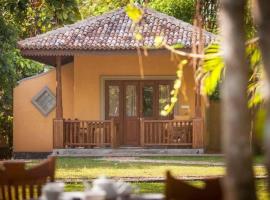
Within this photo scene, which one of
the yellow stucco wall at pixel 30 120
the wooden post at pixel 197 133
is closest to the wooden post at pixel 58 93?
the yellow stucco wall at pixel 30 120

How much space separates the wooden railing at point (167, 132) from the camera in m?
22.0

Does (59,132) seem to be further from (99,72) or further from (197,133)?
(197,133)

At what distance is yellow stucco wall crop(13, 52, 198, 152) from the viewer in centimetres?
2331

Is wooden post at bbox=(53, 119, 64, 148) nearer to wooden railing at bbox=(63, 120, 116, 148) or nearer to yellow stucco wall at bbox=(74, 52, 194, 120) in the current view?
wooden railing at bbox=(63, 120, 116, 148)

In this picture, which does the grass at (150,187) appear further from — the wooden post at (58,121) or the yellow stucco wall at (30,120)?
the yellow stucco wall at (30,120)

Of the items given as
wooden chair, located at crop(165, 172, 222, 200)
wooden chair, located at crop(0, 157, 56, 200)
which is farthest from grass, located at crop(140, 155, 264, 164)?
wooden chair, located at crop(165, 172, 222, 200)

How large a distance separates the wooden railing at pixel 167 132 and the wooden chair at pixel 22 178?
53.6ft

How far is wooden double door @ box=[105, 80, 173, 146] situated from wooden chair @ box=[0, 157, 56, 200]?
1777 centimetres

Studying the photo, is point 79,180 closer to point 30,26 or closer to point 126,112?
point 126,112

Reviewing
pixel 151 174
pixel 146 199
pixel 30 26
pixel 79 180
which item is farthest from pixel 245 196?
pixel 30 26

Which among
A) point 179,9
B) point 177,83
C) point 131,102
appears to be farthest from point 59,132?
point 177,83

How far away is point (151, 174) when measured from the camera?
14.8 meters

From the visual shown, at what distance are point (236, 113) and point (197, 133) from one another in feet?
61.2

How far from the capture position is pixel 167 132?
72.2 ft
